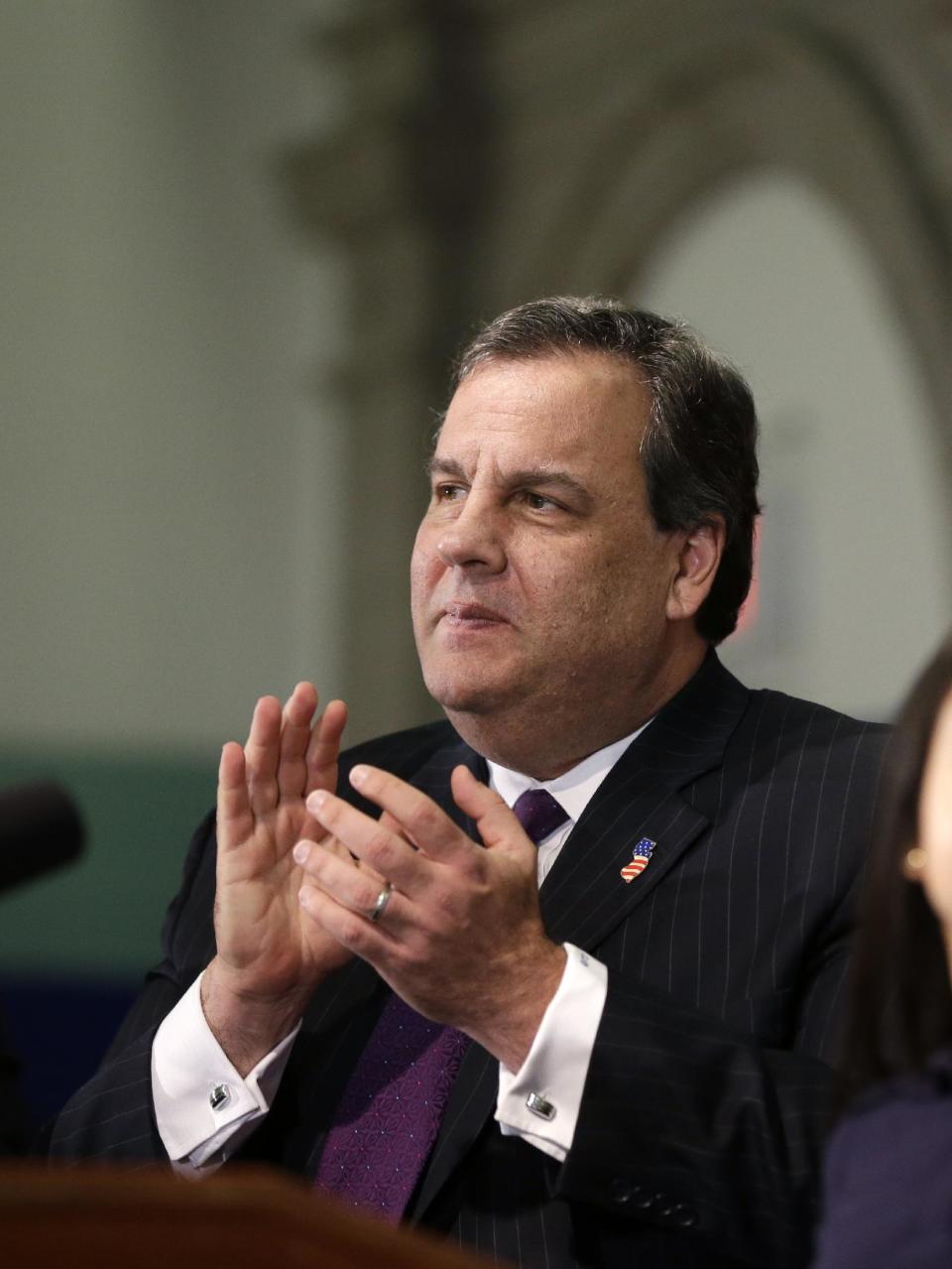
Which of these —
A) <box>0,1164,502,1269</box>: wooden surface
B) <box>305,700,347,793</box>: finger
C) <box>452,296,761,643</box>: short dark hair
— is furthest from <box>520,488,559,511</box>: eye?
<box>0,1164,502,1269</box>: wooden surface

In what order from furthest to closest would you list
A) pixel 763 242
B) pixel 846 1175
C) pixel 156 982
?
pixel 763 242 → pixel 156 982 → pixel 846 1175

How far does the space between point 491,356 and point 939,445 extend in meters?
3.26

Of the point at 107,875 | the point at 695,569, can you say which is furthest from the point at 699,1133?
the point at 107,875

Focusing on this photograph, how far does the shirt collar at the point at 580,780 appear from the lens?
7.65 ft

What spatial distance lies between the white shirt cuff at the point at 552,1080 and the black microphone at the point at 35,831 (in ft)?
2.00

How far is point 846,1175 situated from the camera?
1.32 metres

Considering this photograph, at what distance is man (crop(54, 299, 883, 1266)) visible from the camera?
6.00ft

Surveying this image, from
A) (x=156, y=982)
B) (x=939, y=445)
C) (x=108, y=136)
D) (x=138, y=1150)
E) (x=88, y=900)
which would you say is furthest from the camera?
(x=108, y=136)

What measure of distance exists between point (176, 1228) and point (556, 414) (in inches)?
61.5

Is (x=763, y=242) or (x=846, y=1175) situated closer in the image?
(x=846, y=1175)

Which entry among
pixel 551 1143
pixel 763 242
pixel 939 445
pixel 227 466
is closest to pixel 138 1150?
pixel 551 1143

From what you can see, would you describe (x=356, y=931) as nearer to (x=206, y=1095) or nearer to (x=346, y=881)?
(x=346, y=881)

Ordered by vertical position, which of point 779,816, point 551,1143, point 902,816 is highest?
point 902,816

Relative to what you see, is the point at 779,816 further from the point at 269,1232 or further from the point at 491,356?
the point at 269,1232
